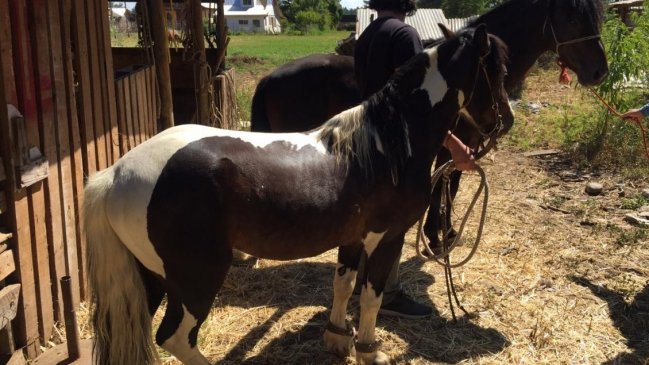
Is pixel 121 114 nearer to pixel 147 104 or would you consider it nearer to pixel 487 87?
pixel 147 104

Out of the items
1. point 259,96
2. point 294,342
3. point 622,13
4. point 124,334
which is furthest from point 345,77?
point 622,13

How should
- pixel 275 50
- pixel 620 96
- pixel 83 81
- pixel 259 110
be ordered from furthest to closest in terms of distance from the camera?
pixel 275 50 → pixel 620 96 → pixel 259 110 → pixel 83 81

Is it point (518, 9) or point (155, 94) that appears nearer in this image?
point (518, 9)

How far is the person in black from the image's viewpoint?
346 cm

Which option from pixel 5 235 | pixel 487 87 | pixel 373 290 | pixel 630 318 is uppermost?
pixel 487 87

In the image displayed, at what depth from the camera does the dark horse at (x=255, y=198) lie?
2404mm

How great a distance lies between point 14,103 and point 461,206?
15.7 feet

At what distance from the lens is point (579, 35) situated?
4520 mm

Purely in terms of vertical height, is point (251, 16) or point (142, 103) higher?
point (251, 16)

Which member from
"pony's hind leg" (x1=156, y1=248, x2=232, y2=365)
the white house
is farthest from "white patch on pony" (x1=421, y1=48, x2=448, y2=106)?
the white house

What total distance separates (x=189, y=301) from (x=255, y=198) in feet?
1.84

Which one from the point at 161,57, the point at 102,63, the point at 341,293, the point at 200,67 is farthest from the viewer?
the point at 200,67

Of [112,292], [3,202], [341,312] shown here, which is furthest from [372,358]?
[3,202]

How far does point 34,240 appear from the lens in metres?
3.16
